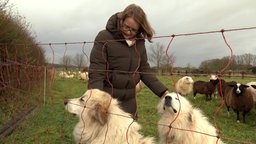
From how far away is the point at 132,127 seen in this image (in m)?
2.91

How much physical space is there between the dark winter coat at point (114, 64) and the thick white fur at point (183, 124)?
326 mm

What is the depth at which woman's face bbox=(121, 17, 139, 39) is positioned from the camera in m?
3.13

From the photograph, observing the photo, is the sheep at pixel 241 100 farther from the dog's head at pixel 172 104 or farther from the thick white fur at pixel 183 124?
the dog's head at pixel 172 104

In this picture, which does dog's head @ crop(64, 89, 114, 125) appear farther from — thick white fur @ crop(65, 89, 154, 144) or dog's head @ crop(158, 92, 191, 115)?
dog's head @ crop(158, 92, 191, 115)

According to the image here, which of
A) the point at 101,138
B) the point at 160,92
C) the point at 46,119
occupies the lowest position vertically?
the point at 46,119

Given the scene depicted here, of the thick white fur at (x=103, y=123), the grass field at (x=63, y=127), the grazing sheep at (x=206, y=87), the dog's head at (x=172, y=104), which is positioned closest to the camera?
the thick white fur at (x=103, y=123)

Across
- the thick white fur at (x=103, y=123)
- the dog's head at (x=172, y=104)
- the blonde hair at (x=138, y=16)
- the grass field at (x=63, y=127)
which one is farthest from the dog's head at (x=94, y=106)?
the grass field at (x=63, y=127)

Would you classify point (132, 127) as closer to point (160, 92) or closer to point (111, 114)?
point (111, 114)

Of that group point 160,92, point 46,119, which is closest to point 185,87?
point 46,119

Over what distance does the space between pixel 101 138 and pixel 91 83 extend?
656 mm

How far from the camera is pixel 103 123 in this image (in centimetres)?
293

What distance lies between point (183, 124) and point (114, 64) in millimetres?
1161

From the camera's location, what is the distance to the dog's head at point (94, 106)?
9.62 ft

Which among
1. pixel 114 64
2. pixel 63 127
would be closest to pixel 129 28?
pixel 114 64
